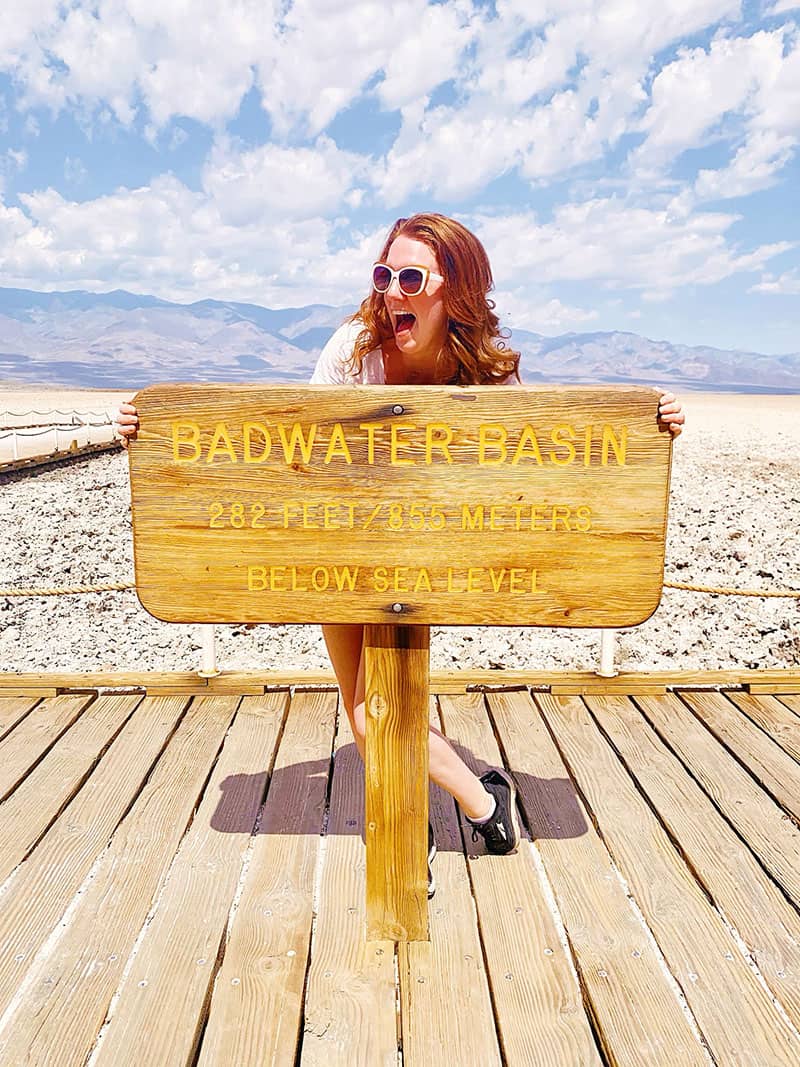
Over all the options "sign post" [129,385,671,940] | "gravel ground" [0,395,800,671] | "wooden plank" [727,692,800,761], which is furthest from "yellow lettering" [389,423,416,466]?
"gravel ground" [0,395,800,671]

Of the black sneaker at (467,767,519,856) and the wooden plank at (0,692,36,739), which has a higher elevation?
the black sneaker at (467,767,519,856)

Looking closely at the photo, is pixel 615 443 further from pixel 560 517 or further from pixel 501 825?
pixel 501 825

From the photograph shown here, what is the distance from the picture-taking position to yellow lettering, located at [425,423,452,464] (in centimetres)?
189

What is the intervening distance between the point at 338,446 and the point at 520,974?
136 centimetres

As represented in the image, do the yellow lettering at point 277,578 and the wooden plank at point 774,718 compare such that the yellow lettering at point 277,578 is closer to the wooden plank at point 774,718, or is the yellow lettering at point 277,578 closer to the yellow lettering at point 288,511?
the yellow lettering at point 288,511

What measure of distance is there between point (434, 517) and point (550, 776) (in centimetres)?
154

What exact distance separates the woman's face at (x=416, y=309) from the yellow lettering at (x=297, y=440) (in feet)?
1.33

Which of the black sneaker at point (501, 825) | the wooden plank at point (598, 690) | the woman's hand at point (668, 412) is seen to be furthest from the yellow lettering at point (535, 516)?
the wooden plank at point (598, 690)

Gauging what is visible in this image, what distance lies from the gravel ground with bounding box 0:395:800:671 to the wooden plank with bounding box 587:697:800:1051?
8.87 feet

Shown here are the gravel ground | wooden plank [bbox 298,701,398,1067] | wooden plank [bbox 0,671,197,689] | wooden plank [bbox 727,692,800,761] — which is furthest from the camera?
the gravel ground

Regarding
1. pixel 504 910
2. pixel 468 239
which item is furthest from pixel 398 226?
pixel 504 910

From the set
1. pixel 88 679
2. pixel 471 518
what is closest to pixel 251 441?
pixel 471 518

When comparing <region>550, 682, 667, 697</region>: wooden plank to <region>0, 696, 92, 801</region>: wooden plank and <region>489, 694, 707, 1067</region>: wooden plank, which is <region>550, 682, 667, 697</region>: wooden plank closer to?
<region>489, 694, 707, 1067</region>: wooden plank

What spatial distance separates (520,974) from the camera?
6.82 ft
